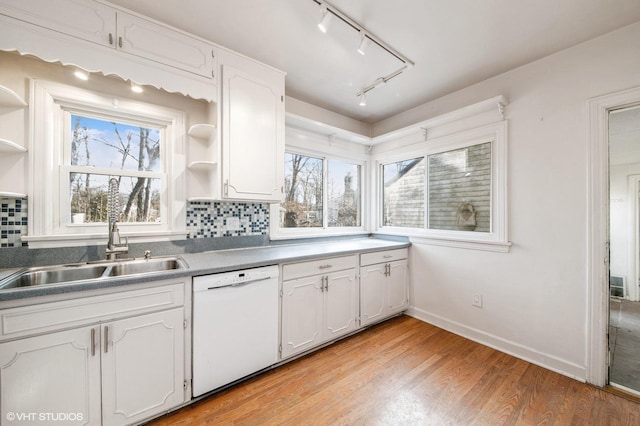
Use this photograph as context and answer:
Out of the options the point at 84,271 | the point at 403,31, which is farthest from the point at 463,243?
the point at 84,271

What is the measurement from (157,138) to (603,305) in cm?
366

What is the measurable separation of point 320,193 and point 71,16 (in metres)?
2.42

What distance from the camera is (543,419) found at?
1497 millimetres

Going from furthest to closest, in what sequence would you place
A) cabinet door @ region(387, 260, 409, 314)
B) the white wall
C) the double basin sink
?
cabinet door @ region(387, 260, 409, 314)
the white wall
the double basin sink

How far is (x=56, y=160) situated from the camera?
5.54 ft

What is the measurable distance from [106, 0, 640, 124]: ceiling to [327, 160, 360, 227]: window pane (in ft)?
3.77

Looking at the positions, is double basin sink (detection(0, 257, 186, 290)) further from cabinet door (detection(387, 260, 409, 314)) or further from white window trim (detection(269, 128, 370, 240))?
cabinet door (detection(387, 260, 409, 314))

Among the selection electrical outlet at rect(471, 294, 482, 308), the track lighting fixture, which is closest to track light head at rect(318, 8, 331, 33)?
the track lighting fixture

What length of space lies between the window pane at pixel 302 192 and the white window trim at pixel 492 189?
3.91 feet

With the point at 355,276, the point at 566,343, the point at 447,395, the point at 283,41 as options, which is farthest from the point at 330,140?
the point at 566,343

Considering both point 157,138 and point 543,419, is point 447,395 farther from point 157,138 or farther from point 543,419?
point 157,138

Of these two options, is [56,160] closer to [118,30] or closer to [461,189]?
[118,30]

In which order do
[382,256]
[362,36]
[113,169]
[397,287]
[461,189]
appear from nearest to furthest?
[362,36] → [113,169] → [461,189] → [382,256] → [397,287]

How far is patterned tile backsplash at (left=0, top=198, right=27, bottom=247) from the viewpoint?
1.51m
